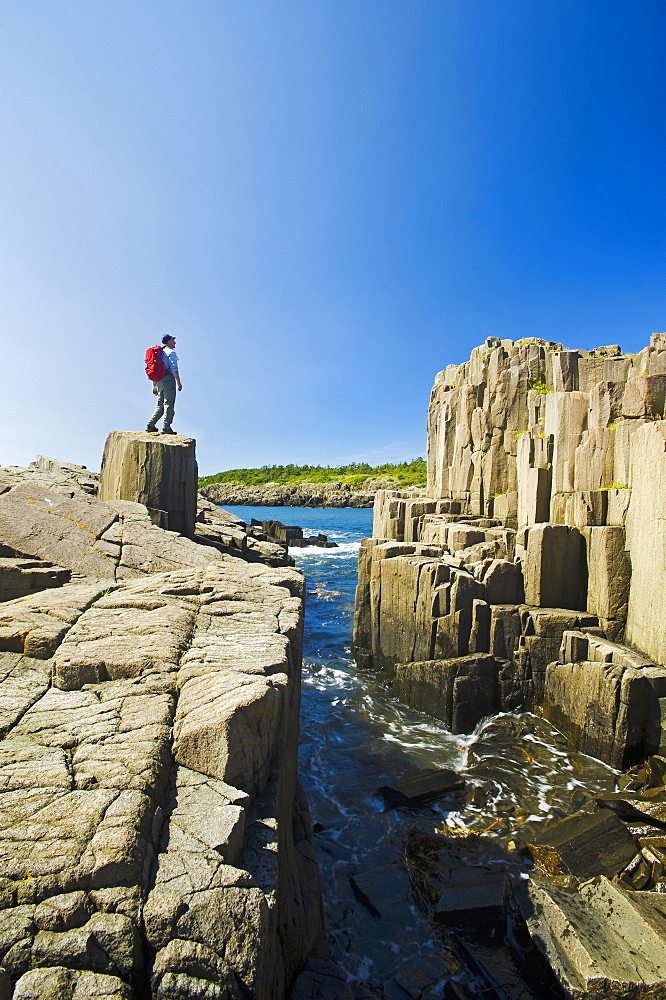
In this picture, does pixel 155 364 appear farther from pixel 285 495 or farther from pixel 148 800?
pixel 285 495

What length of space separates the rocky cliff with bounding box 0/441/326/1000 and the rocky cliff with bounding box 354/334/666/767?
5.64 meters

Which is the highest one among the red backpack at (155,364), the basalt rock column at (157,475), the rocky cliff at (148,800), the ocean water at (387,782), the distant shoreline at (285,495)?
the distant shoreline at (285,495)

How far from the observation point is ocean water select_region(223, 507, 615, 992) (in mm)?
5477

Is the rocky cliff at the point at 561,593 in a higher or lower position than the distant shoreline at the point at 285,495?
lower

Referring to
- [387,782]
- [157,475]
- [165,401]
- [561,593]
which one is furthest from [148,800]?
[165,401]

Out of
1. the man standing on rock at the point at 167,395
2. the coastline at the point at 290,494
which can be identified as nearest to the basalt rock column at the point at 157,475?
the man standing on rock at the point at 167,395

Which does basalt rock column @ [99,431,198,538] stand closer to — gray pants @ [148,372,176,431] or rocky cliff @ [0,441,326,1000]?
gray pants @ [148,372,176,431]

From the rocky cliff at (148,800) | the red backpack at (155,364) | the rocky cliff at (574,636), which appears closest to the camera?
the rocky cliff at (148,800)

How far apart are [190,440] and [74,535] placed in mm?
3862

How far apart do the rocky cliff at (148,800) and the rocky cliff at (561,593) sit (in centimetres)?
564

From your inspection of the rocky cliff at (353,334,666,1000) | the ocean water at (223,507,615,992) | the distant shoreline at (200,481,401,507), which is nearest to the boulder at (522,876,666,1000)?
the rocky cliff at (353,334,666,1000)

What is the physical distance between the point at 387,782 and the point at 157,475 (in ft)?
22.7

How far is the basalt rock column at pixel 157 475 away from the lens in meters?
10.2

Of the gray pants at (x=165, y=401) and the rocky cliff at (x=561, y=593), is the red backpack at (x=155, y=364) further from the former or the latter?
the rocky cliff at (x=561, y=593)
